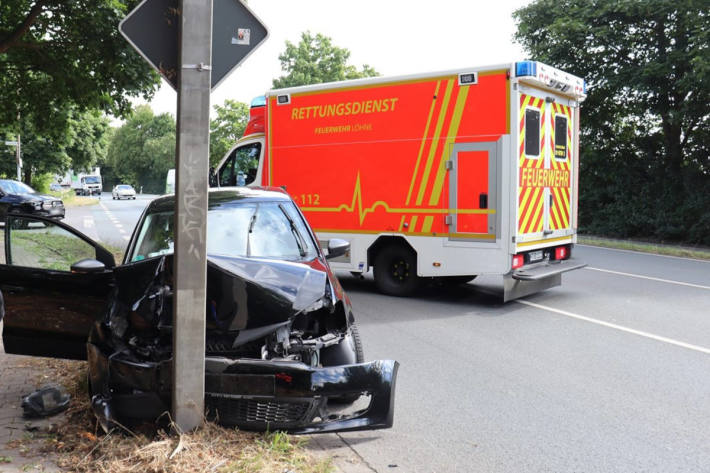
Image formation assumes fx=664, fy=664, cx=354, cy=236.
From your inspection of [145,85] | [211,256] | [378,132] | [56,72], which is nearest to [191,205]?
[211,256]

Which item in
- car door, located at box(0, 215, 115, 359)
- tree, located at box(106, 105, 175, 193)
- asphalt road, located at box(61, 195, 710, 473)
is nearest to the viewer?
asphalt road, located at box(61, 195, 710, 473)

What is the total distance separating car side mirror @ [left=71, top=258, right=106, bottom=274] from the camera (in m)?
4.47

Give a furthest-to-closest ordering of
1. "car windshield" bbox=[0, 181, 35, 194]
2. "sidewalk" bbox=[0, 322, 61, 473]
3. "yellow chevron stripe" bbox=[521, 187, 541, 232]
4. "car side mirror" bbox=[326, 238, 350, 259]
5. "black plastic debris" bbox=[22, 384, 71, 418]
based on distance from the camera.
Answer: "car windshield" bbox=[0, 181, 35, 194], "yellow chevron stripe" bbox=[521, 187, 541, 232], "car side mirror" bbox=[326, 238, 350, 259], "black plastic debris" bbox=[22, 384, 71, 418], "sidewalk" bbox=[0, 322, 61, 473]

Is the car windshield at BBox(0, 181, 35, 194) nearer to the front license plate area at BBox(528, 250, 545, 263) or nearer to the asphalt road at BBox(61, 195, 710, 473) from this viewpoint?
the asphalt road at BBox(61, 195, 710, 473)

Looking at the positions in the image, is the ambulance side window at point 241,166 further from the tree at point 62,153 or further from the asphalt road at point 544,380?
the tree at point 62,153

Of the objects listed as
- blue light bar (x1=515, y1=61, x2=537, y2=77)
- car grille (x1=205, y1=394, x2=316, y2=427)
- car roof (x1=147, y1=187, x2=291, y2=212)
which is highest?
blue light bar (x1=515, y1=61, x2=537, y2=77)

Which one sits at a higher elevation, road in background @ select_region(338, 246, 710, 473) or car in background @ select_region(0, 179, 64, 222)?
car in background @ select_region(0, 179, 64, 222)

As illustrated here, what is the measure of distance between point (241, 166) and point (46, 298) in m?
6.95

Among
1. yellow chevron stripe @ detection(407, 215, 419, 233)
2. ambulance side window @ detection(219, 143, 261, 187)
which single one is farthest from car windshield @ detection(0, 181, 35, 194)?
yellow chevron stripe @ detection(407, 215, 419, 233)

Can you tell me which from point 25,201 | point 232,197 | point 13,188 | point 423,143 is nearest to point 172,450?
point 232,197

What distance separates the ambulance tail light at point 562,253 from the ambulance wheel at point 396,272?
6.91 ft

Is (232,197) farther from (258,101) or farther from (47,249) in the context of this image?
(258,101)

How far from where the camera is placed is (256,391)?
12.1ft

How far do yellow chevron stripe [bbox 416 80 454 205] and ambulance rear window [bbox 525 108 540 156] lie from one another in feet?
3.42
